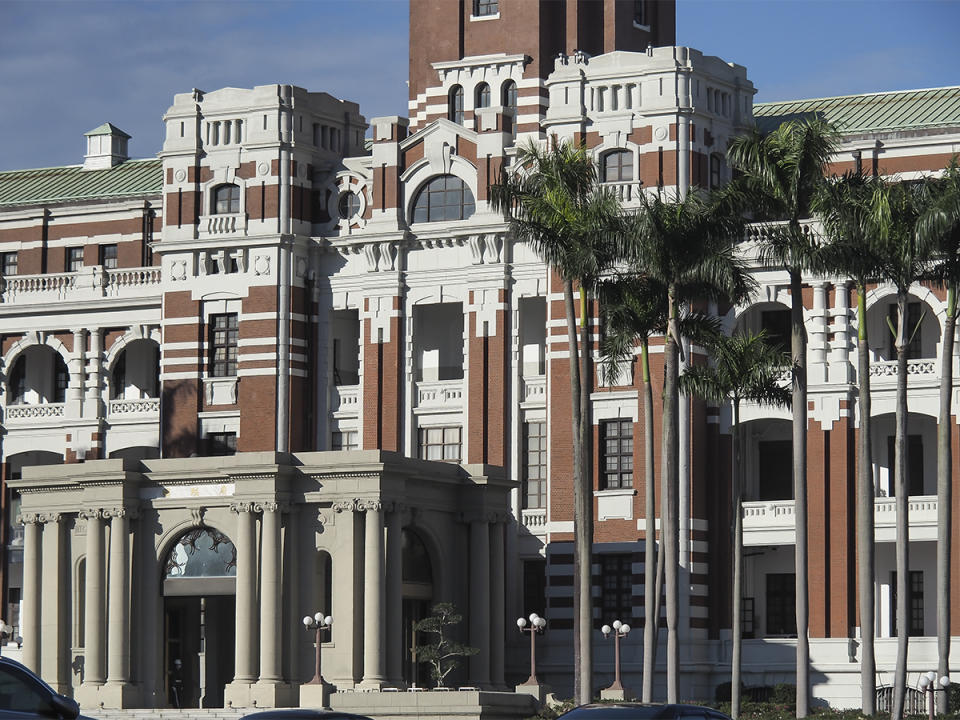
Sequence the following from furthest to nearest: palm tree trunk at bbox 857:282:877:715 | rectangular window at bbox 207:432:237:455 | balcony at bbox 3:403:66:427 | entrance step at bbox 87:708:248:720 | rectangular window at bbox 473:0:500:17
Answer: balcony at bbox 3:403:66:427 < rectangular window at bbox 473:0:500:17 < rectangular window at bbox 207:432:237:455 < entrance step at bbox 87:708:248:720 < palm tree trunk at bbox 857:282:877:715

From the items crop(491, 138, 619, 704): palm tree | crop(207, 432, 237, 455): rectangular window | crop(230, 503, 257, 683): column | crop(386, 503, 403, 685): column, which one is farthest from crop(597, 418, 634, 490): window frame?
crop(207, 432, 237, 455): rectangular window

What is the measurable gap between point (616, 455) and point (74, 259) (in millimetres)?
26762

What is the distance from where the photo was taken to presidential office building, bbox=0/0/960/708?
215 ft

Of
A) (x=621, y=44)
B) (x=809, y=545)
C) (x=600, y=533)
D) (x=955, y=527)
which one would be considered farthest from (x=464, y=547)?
(x=621, y=44)

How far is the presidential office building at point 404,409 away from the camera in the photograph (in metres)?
65.5

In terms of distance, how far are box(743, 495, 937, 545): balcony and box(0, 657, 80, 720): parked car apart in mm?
41838

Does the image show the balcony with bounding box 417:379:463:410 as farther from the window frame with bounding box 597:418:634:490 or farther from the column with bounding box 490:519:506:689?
the column with bounding box 490:519:506:689

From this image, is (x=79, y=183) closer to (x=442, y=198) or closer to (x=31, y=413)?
(x=31, y=413)

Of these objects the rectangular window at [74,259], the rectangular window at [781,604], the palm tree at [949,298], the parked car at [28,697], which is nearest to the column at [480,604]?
the rectangular window at [781,604]

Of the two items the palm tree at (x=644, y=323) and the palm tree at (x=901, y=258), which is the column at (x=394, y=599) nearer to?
the palm tree at (x=644, y=323)

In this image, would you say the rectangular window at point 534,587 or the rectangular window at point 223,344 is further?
the rectangular window at point 223,344

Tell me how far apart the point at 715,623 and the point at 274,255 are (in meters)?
20.7

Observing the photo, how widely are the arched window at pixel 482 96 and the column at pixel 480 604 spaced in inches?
693

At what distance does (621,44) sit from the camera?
3081 inches
